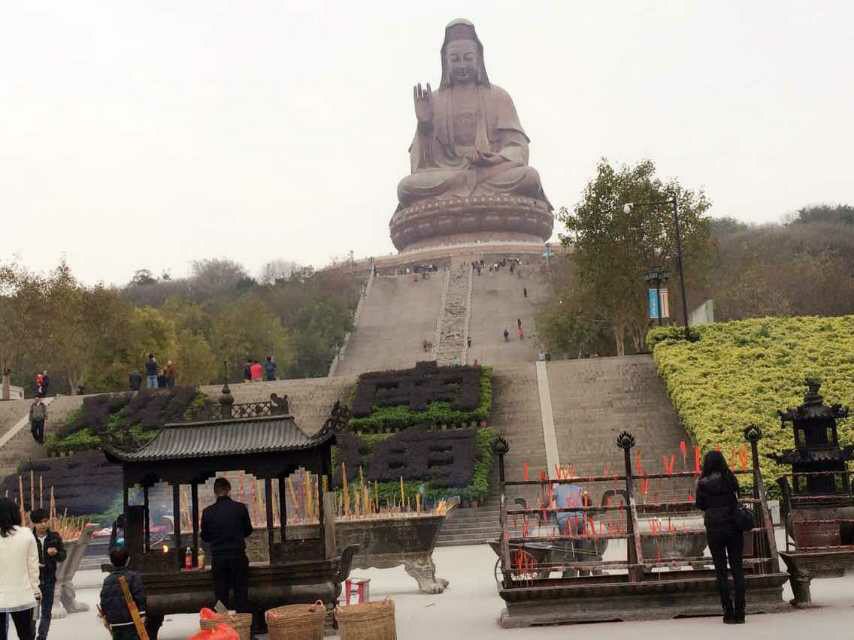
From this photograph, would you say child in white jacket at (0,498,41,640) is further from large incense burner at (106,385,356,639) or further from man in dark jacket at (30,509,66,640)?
large incense burner at (106,385,356,639)

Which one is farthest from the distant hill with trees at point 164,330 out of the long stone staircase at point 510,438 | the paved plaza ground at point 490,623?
the paved plaza ground at point 490,623

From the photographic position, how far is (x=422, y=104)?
59.9m

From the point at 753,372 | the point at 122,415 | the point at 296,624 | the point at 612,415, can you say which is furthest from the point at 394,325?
the point at 296,624

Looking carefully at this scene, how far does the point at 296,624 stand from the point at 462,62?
5395 cm

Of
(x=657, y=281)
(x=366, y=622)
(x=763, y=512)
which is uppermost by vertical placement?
(x=657, y=281)

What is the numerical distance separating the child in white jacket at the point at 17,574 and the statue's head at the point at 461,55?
54.2 metres

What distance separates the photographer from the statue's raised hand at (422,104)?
2359 inches

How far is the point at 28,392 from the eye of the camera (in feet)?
152

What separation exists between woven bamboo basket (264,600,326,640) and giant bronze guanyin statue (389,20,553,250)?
5147cm

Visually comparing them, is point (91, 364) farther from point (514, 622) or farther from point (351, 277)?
point (514, 622)

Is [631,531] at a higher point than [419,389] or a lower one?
lower

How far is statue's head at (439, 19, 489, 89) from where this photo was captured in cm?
6012

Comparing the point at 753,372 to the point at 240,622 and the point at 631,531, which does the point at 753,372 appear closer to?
the point at 631,531

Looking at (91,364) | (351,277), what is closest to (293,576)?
(91,364)
